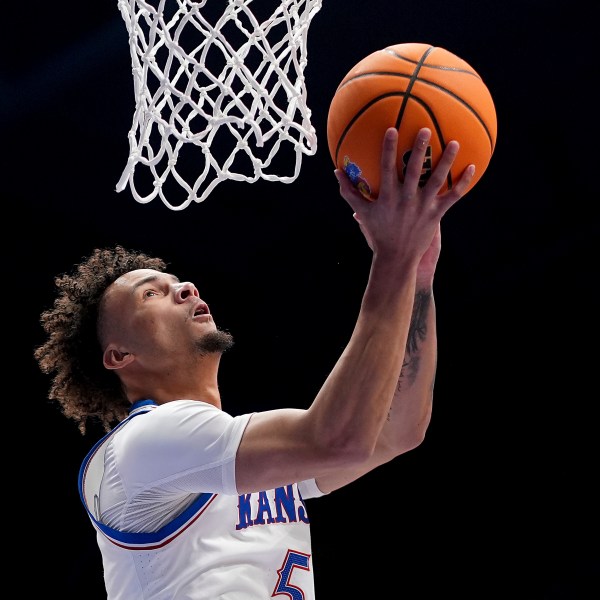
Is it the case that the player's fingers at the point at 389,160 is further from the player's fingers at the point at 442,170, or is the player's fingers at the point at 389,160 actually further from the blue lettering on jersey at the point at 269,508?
the blue lettering on jersey at the point at 269,508

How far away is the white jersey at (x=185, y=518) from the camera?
1.88 metres

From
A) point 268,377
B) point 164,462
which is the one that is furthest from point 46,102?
point 164,462

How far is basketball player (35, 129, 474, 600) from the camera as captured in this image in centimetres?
169

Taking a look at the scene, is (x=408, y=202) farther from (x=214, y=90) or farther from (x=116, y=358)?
(x=214, y=90)

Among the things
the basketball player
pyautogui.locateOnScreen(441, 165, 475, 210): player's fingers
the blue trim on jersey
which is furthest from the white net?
the blue trim on jersey

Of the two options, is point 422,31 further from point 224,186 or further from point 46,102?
point 46,102

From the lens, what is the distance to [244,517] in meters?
2.19

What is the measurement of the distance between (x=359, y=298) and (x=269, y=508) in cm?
240

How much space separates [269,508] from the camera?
228 cm

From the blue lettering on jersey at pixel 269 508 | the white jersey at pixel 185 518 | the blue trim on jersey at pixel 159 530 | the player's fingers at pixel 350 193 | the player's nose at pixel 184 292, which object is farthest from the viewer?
the player's nose at pixel 184 292

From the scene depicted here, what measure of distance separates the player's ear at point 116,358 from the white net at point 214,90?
43 cm

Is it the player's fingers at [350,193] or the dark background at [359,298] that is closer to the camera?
the player's fingers at [350,193]

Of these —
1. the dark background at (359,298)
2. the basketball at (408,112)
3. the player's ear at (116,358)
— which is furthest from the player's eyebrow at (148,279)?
the dark background at (359,298)

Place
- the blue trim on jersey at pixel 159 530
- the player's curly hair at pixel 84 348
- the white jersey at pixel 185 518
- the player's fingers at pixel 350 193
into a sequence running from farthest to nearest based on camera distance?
1. the player's curly hair at pixel 84 348
2. the blue trim on jersey at pixel 159 530
3. the white jersey at pixel 185 518
4. the player's fingers at pixel 350 193
